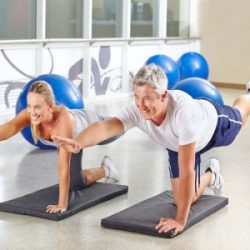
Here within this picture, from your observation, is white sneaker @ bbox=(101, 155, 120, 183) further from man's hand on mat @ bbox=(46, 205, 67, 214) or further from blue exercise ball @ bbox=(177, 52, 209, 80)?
blue exercise ball @ bbox=(177, 52, 209, 80)

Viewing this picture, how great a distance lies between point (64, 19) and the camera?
347 inches

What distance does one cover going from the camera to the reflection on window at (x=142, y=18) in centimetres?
1029

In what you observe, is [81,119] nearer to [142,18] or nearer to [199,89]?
[199,89]

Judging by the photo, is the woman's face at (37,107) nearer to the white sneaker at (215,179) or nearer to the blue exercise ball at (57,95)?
the white sneaker at (215,179)

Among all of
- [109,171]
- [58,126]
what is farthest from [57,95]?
[58,126]

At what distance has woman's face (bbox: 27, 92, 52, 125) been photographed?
3.65 meters

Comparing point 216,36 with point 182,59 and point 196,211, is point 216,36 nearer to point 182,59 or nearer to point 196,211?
point 182,59

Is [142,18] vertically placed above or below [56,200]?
above

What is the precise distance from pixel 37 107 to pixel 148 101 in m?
0.77

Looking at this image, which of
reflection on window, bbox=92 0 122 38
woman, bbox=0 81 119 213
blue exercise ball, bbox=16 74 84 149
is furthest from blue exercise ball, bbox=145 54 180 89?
woman, bbox=0 81 119 213

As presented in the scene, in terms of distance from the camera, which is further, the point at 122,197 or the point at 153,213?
the point at 122,197

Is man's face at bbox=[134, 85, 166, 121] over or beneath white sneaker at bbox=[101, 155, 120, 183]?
over

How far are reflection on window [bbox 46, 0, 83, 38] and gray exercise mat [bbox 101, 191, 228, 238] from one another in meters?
4.98

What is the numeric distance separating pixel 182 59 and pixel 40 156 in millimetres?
4835
